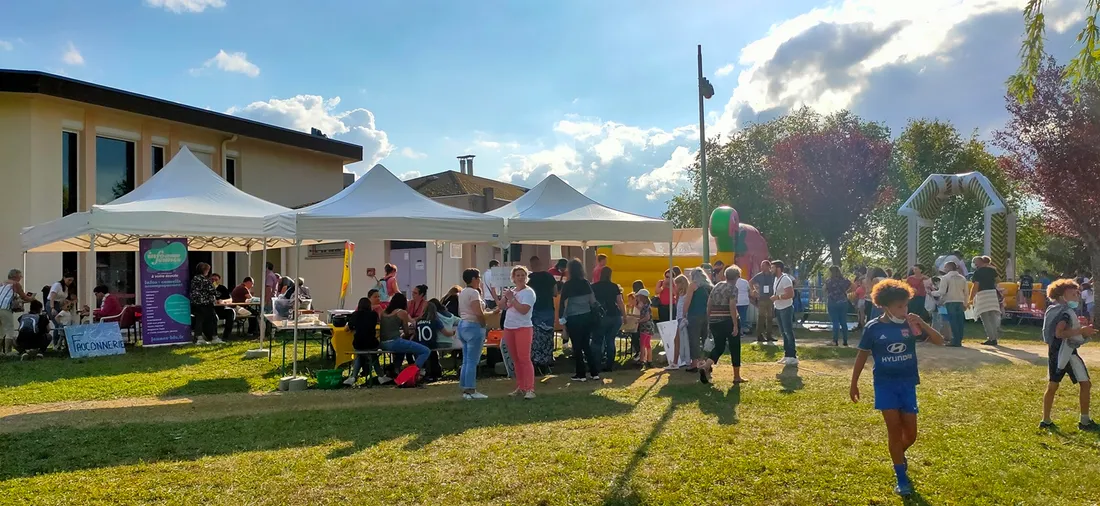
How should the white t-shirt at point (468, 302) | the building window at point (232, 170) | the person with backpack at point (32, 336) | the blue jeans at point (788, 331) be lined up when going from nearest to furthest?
the white t-shirt at point (468, 302), the blue jeans at point (788, 331), the person with backpack at point (32, 336), the building window at point (232, 170)

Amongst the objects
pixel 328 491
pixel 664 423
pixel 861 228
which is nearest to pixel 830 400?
pixel 664 423

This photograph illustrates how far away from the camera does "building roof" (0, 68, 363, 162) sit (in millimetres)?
15789

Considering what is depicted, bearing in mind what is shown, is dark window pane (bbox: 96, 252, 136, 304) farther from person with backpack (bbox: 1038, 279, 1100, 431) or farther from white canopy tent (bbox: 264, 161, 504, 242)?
person with backpack (bbox: 1038, 279, 1100, 431)

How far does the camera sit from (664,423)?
687cm

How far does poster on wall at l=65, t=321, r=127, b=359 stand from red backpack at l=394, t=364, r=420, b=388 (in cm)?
612

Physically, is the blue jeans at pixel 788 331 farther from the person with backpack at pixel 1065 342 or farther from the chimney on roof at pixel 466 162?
the chimney on roof at pixel 466 162

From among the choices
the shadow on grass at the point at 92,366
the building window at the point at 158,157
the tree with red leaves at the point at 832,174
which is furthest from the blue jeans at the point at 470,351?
the tree with red leaves at the point at 832,174

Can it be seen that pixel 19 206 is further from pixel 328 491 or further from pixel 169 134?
pixel 328 491

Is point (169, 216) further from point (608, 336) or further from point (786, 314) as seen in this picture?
point (786, 314)

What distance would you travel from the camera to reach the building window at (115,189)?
17.9 metres

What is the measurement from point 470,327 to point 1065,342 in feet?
18.4

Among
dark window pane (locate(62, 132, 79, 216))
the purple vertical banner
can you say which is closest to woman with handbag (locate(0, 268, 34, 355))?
the purple vertical banner

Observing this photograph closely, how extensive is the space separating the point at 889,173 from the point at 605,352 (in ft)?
98.3

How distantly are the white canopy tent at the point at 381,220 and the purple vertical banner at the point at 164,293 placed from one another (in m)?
4.32
